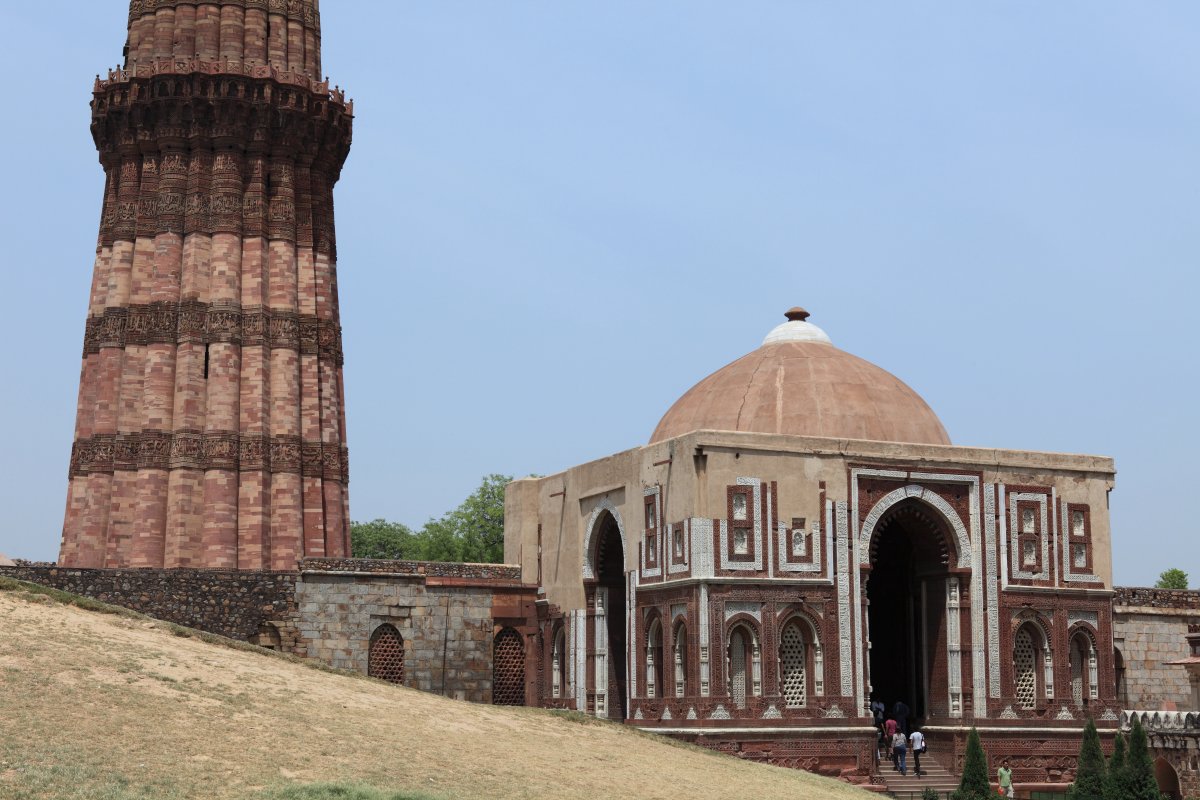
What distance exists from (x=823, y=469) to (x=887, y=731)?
575 cm

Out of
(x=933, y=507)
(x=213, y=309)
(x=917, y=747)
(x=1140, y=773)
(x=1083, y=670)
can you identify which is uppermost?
(x=213, y=309)

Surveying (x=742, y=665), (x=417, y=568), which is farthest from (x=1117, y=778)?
(x=417, y=568)

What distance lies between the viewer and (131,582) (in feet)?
113

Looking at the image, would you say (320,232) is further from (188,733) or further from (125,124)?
(188,733)

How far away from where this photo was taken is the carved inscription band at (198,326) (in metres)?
41.4

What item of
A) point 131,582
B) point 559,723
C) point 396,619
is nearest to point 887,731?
point 559,723

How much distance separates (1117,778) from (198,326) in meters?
24.0

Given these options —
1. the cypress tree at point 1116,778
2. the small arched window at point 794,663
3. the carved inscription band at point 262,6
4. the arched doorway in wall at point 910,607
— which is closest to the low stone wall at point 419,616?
the small arched window at point 794,663

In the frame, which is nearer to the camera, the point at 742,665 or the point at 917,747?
the point at 742,665

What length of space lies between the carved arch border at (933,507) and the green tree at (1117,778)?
510 cm

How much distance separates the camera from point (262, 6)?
144ft

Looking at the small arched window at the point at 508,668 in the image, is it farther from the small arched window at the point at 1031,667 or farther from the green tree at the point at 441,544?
the green tree at the point at 441,544

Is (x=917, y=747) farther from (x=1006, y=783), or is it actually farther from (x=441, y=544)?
(x=441, y=544)

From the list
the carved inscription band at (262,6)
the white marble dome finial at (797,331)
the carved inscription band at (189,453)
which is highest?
the carved inscription band at (262,6)
